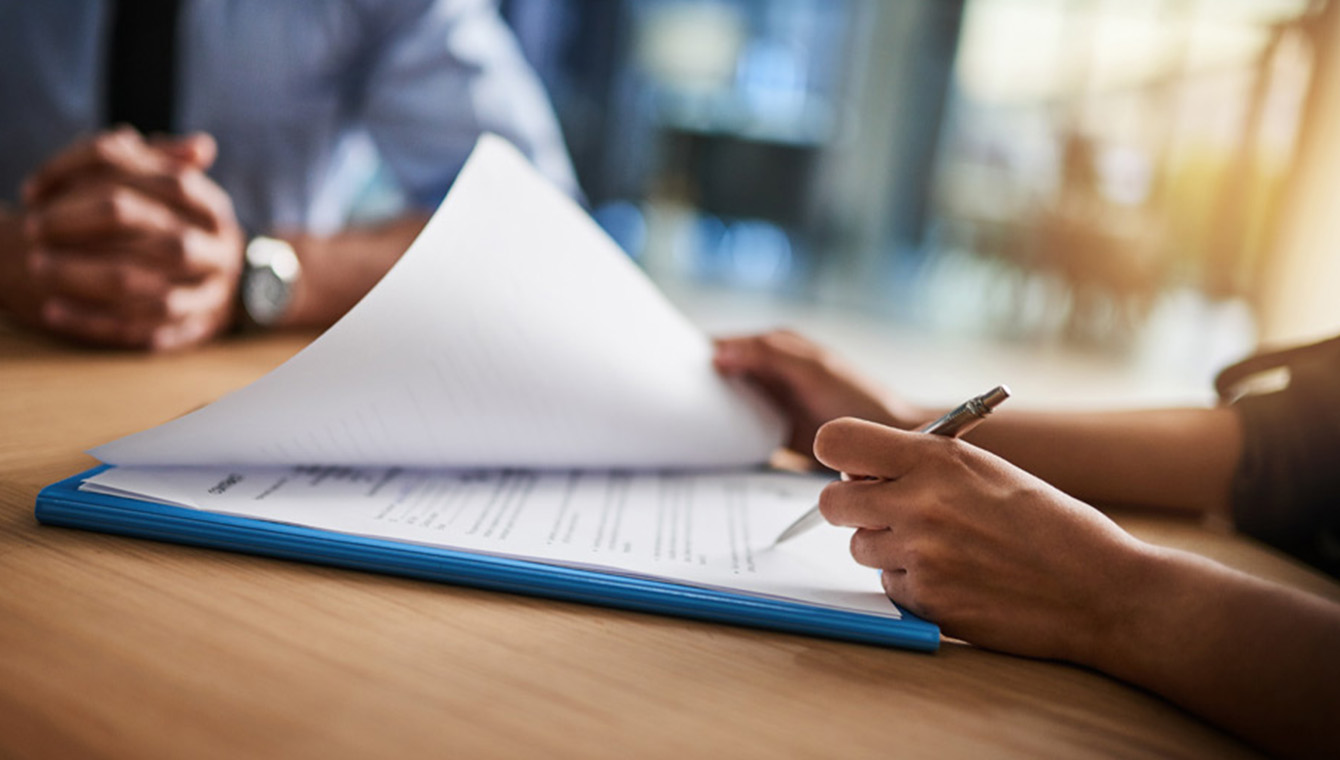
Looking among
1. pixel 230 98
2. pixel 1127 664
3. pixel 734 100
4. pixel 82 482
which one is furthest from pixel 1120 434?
pixel 734 100

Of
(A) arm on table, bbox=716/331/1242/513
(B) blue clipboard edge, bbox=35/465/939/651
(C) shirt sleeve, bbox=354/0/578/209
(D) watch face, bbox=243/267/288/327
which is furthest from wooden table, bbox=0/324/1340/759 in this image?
(C) shirt sleeve, bbox=354/0/578/209

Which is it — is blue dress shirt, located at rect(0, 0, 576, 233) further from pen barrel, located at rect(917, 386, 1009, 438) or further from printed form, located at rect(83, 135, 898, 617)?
pen barrel, located at rect(917, 386, 1009, 438)

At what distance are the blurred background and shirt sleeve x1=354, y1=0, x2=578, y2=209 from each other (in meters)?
2.79

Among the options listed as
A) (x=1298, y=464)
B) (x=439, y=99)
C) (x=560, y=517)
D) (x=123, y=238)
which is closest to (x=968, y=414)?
(x=560, y=517)

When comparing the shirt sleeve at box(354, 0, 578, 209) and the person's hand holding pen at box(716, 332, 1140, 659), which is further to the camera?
the shirt sleeve at box(354, 0, 578, 209)

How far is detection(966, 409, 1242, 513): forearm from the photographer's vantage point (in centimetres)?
56

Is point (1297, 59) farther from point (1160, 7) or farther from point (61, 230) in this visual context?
point (61, 230)

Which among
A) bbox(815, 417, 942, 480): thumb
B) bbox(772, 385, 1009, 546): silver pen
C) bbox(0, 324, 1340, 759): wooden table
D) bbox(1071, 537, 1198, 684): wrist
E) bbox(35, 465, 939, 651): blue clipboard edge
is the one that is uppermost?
bbox(772, 385, 1009, 546): silver pen

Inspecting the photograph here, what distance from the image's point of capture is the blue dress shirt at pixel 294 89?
37.2 inches

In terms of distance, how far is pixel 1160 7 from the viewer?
5.15 metres

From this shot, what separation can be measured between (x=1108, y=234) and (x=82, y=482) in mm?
5748

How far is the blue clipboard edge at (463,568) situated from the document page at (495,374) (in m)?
0.04

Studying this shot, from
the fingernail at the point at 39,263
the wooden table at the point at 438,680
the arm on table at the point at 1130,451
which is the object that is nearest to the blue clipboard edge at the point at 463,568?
the wooden table at the point at 438,680

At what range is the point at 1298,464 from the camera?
1.82ft
